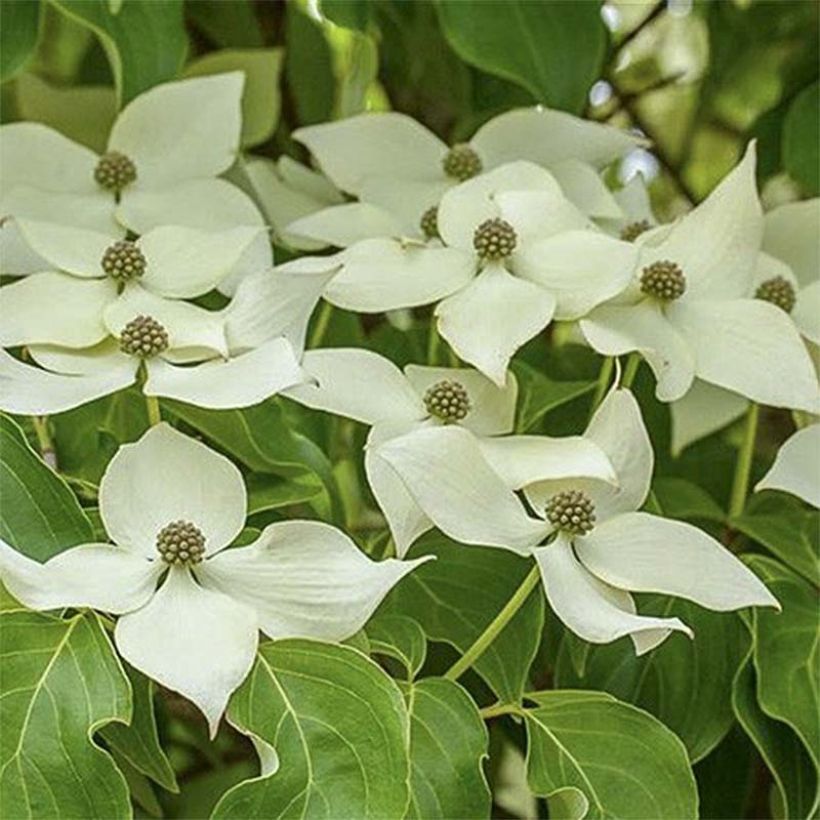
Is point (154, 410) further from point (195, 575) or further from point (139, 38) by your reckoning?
point (139, 38)

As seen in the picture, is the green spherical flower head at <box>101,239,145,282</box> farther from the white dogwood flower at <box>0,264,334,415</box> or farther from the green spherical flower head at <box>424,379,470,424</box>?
the green spherical flower head at <box>424,379,470,424</box>

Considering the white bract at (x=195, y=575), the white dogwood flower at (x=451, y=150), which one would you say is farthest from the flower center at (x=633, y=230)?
the white bract at (x=195, y=575)

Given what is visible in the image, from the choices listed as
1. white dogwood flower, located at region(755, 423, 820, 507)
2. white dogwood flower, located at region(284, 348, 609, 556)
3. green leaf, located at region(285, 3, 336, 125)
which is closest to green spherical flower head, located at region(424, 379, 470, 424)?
white dogwood flower, located at region(284, 348, 609, 556)

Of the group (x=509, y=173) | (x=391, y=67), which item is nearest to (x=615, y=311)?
(x=509, y=173)

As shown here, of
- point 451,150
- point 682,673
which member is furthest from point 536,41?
point 682,673

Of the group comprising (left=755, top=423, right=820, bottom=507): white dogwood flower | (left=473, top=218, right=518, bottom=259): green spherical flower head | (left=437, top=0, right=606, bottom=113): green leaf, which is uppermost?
(left=437, top=0, right=606, bottom=113): green leaf

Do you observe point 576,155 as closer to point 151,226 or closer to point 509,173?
point 509,173

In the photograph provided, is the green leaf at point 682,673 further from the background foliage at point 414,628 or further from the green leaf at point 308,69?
the green leaf at point 308,69
